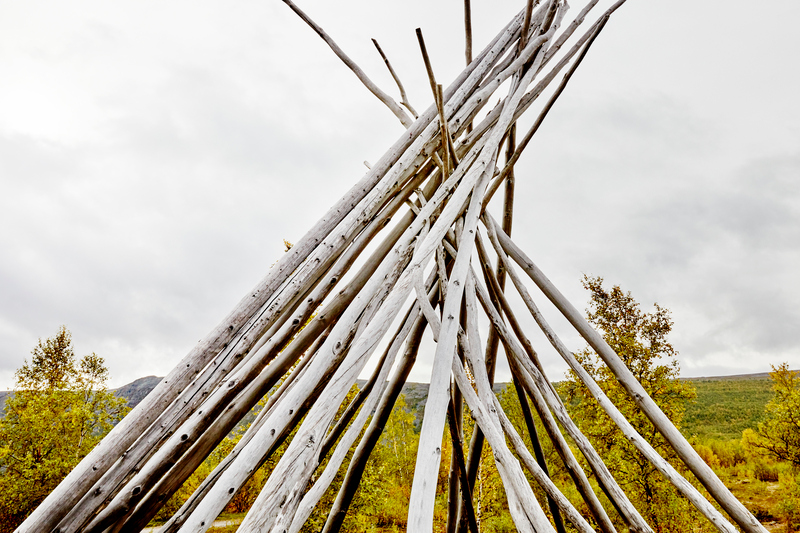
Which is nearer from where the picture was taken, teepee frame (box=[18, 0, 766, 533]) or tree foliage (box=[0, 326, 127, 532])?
teepee frame (box=[18, 0, 766, 533])

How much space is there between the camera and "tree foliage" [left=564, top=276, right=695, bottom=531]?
8203mm

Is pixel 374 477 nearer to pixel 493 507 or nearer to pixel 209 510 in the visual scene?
pixel 493 507

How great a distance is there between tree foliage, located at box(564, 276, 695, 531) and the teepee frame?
7436 millimetres

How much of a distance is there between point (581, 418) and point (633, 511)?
11.4m

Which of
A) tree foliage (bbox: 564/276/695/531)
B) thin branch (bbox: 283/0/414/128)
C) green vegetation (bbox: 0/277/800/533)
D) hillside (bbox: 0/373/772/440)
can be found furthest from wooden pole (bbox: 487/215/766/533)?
hillside (bbox: 0/373/772/440)

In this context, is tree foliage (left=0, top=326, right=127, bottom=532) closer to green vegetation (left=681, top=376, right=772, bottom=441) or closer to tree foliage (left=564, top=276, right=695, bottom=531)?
tree foliage (left=564, top=276, right=695, bottom=531)

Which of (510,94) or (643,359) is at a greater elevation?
(510,94)

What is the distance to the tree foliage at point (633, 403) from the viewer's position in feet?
26.9

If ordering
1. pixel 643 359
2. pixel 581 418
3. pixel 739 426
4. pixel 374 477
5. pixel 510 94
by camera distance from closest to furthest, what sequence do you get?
pixel 510 94, pixel 374 477, pixel 643 359, pixel 581 418, pixel 739 426

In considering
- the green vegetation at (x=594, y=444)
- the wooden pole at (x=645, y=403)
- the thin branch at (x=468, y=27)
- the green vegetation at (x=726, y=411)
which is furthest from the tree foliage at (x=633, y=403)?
the green vegetation at (x=726, y=411)

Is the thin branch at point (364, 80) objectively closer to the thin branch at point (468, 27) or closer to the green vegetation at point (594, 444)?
the thin branch at point (468, 27)

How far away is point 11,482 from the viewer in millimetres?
9992

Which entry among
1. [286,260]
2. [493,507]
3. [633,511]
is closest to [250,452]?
[286,260]

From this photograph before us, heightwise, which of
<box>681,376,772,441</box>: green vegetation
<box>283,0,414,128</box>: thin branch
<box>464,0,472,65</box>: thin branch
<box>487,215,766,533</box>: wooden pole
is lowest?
<box>681,376,772,441</box>: green vegetation
